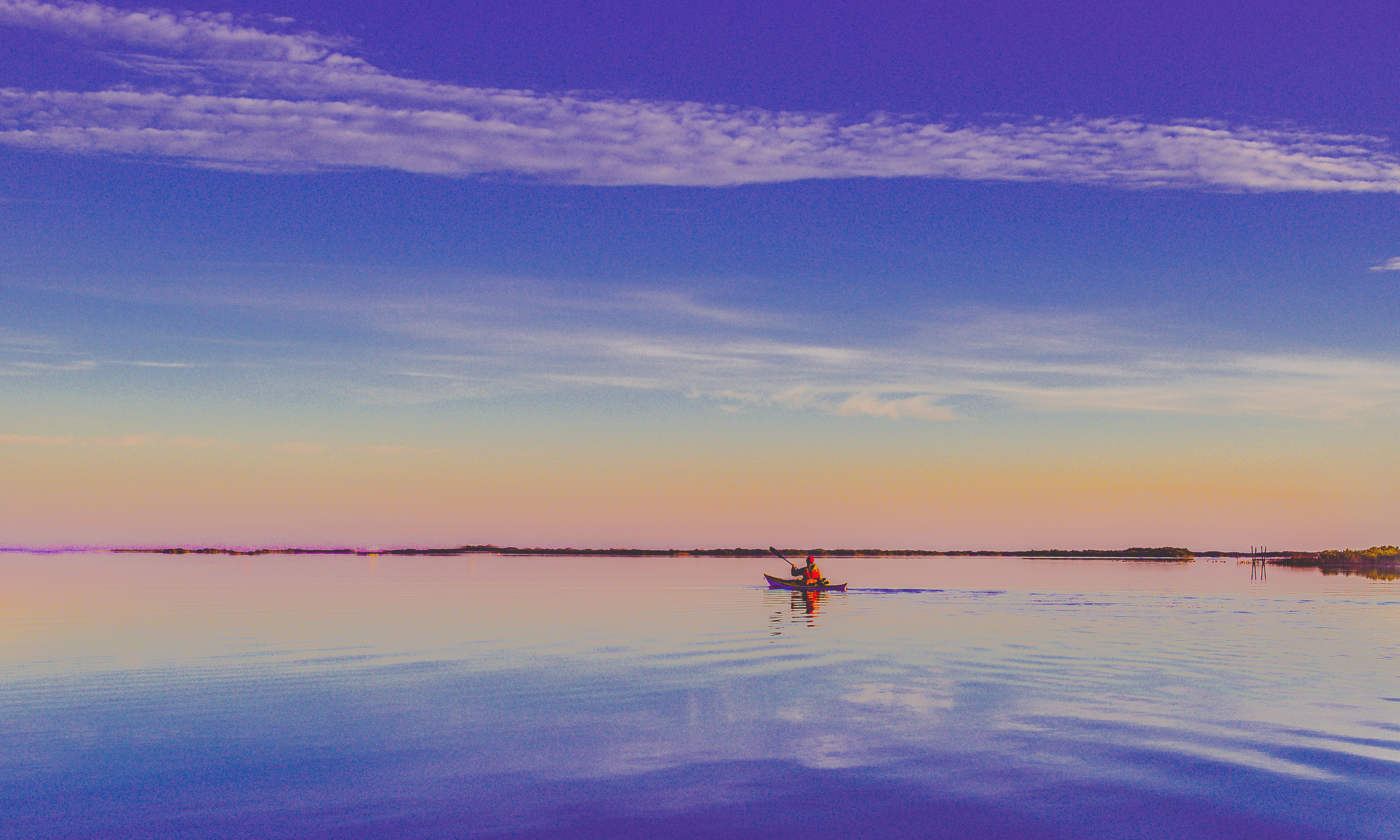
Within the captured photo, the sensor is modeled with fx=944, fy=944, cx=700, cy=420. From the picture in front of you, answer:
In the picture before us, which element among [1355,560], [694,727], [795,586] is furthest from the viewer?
[1355,560]

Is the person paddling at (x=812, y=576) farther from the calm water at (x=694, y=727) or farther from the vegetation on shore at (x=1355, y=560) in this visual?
the vegetation on shore at (x=1355, y=560)

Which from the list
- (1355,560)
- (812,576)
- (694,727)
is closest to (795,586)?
(812,576)

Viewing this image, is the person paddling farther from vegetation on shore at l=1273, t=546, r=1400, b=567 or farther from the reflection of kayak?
vegetation on shore at l=1273, t=546, r=1400, b=567

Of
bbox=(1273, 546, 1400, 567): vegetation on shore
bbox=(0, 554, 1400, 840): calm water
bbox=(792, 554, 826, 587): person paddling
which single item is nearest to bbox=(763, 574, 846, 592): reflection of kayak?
bbox=(792, 554, 826, 587): person paddling

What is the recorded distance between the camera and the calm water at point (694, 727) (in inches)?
497

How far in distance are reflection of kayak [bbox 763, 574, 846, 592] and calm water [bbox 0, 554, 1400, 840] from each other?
64.1 feet

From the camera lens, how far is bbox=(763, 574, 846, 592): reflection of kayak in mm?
60438

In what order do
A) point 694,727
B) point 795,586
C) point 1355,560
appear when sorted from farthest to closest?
point 1355,560, point 795,586, point 694,727

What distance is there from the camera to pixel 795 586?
60.6 m

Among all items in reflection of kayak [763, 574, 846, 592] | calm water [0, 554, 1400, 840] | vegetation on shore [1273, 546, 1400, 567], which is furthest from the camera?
vegetation on shore [1273, 546, 1400, 567]

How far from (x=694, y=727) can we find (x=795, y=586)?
43427mm

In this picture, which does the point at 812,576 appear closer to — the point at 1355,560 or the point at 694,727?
the point at 694,727

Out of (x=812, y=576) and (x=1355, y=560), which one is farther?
(x=1355, y=560)

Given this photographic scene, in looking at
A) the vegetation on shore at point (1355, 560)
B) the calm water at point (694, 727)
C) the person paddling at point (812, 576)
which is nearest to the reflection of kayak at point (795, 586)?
the person paddling at point (812, 576)
